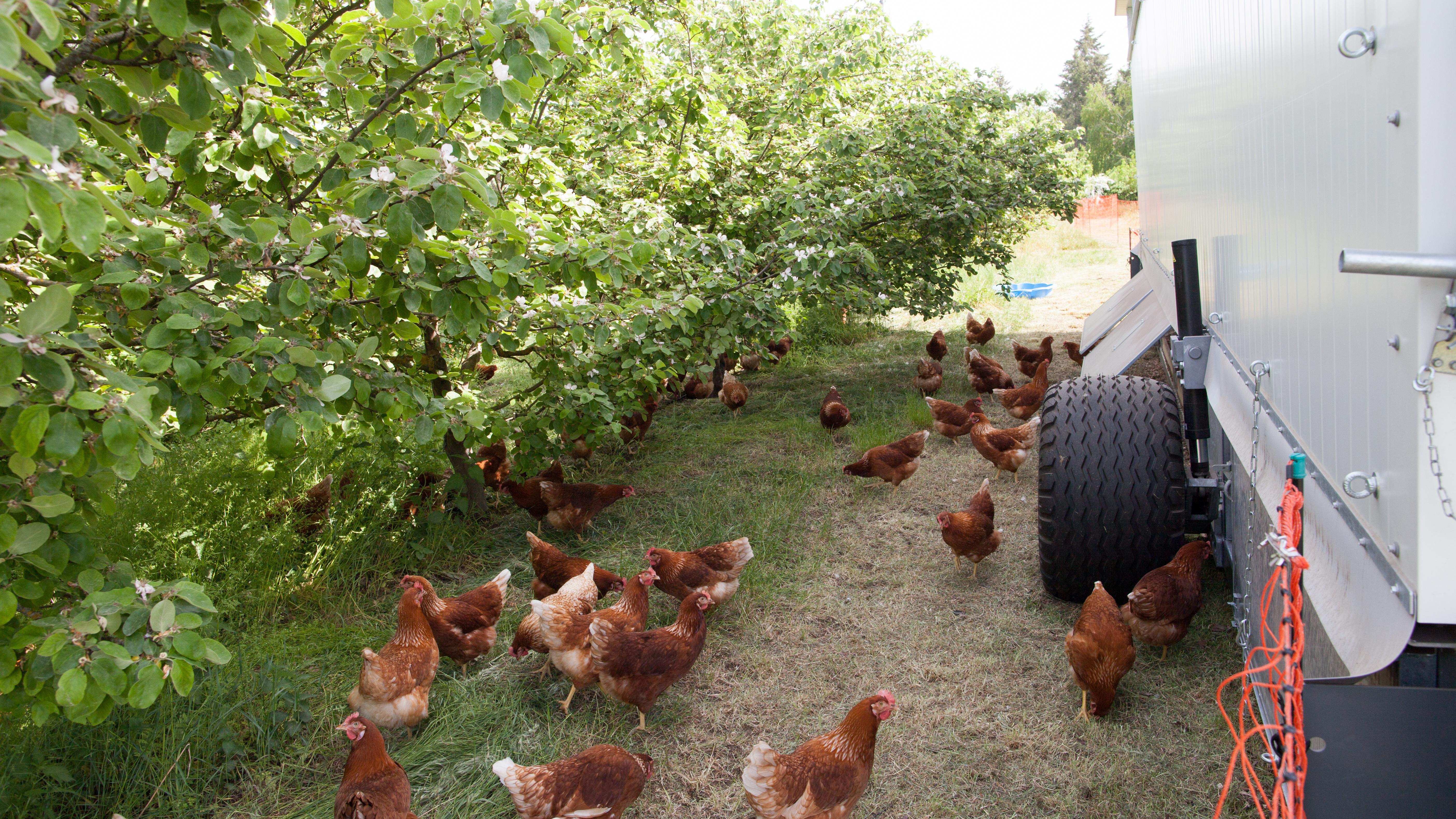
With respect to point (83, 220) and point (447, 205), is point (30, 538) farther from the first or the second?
point (447, 205)

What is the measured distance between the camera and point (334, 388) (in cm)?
238

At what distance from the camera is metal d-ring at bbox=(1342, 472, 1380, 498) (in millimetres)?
1630

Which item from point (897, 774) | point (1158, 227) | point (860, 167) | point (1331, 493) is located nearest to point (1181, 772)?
point (897, 774)

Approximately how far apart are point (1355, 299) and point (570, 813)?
2764 mm

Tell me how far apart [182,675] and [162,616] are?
15cm

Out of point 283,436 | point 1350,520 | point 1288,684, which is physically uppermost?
point 283,436

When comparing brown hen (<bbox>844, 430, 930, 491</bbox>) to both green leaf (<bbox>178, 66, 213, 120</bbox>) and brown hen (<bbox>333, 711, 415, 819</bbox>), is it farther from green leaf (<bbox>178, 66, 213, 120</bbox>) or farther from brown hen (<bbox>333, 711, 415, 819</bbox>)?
green leaf (<bbox>178, 66, 213, 120</bbox>)

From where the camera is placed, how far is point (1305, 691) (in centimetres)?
159

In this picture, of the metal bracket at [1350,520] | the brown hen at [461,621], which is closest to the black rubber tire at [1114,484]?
the metal bracket at [1350,520]

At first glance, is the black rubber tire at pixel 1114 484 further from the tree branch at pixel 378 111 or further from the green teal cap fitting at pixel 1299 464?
the tree branch at pixel 378 111

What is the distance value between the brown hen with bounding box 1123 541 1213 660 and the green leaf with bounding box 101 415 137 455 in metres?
3.63

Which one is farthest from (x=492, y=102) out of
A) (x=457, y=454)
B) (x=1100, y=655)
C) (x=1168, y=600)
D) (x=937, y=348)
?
(x=937, y=348)

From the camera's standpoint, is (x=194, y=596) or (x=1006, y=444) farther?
(x=1006, y=444)

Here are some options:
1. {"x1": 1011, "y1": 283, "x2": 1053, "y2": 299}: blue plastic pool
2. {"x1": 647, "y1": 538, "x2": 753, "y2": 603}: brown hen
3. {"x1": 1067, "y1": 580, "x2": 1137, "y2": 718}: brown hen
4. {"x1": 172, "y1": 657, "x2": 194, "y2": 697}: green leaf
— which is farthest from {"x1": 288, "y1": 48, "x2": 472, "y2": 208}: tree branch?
{"x1": 1011, "y1": 283, "x2": 1053, "y2": 299}: blue plastic pool
